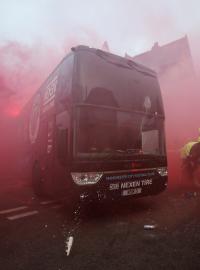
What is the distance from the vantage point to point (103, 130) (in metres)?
4.93

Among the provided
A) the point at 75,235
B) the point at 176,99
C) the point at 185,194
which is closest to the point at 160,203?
the point at 185,194

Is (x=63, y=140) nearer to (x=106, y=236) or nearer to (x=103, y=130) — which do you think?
(x=103, y=130)

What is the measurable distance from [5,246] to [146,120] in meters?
3.71

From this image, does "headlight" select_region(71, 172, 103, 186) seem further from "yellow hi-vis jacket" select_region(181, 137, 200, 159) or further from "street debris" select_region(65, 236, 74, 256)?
"yellow hi-vis jacket" select_region(181, 137, 200, 159)

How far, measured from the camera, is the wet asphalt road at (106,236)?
3161 millimetres

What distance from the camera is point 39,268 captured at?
3.03 metres

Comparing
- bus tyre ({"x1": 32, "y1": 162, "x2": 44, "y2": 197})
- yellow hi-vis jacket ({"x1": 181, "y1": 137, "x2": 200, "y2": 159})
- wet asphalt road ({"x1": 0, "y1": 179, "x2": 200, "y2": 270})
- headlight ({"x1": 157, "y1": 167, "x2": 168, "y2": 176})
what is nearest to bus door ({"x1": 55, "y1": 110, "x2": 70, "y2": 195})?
wet asphalt road ({"x1": 0, "y1": 179, "x2": 200, "y2": 270})

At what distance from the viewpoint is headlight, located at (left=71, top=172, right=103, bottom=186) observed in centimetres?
457

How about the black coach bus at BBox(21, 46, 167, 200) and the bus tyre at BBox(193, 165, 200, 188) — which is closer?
the black coach bus at BBox(21, 46, 167, 200)

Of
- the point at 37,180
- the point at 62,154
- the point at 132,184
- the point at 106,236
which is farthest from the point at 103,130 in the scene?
the point at 37,180

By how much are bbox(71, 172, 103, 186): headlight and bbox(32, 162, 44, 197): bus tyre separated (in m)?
2.31

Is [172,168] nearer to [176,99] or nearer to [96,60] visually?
[96,60]

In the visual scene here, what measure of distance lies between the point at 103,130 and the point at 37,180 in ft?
10.00

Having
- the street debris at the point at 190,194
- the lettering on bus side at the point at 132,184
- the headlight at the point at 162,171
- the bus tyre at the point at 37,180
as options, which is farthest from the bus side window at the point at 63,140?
the street debris at the point at 190,194
